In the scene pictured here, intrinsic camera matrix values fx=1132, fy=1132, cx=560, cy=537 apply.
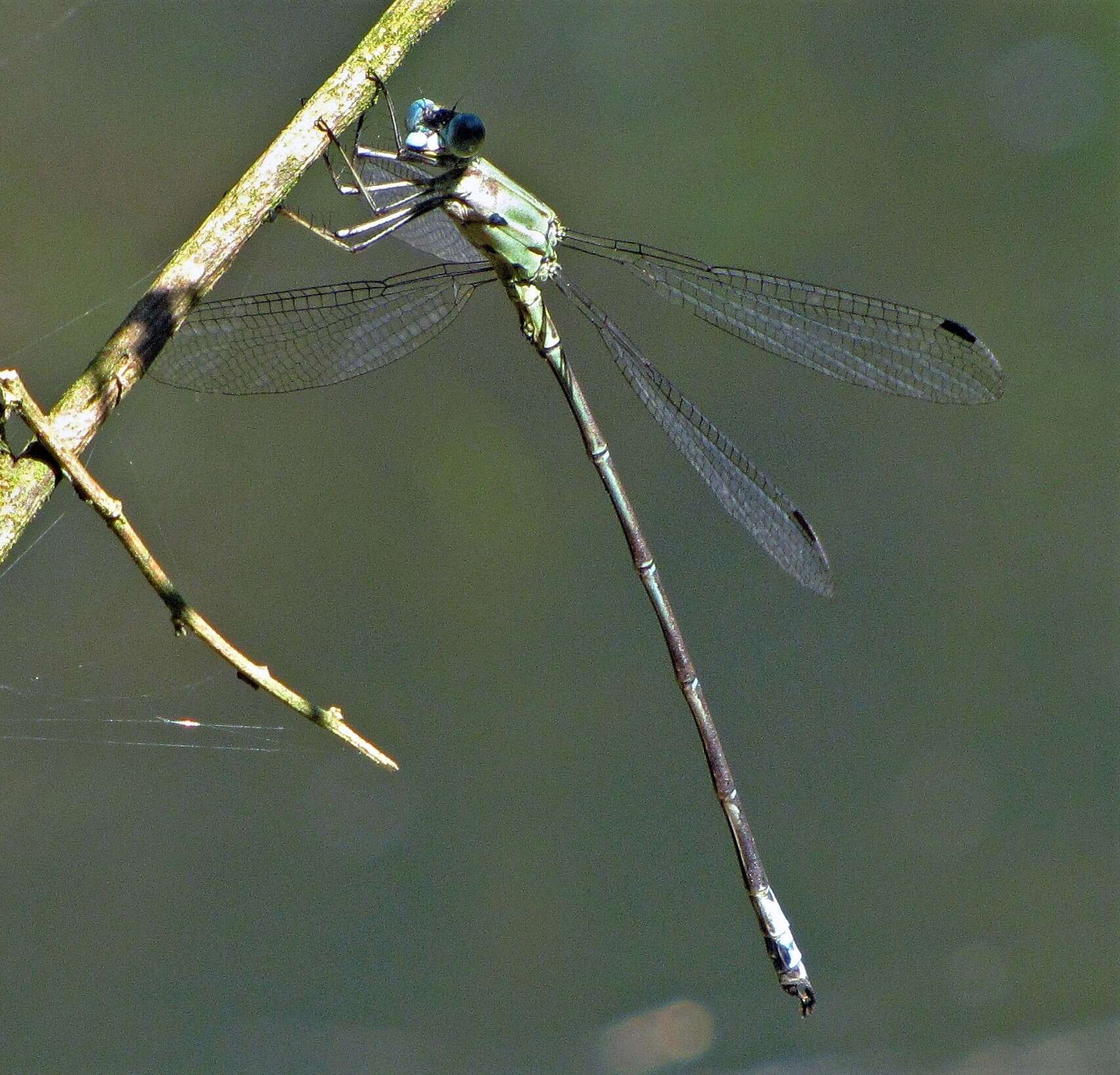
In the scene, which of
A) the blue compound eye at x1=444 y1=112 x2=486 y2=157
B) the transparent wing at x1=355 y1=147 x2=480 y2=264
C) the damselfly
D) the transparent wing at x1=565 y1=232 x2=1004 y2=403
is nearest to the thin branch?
the damselfly

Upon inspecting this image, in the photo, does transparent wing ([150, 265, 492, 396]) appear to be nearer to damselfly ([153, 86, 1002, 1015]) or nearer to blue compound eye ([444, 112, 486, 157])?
damselfly ([153, 86, 1002, 1015])

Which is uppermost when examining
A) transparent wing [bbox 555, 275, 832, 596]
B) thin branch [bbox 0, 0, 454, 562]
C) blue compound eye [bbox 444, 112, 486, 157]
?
transparent wing [bbox 555, 275, 832, 596]

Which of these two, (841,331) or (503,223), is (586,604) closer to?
(841,331)

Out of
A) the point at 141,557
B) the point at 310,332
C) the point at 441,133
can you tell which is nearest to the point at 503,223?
the point at 441,133

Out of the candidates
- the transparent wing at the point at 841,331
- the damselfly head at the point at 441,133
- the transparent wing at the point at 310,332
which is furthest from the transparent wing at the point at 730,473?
the damselfly head at the point at 441,133

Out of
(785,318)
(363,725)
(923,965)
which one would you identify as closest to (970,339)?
(785,318)

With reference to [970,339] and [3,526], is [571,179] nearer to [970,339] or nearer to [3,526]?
[970,339]

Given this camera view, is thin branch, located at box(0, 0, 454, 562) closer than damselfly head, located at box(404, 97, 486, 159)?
Yes
